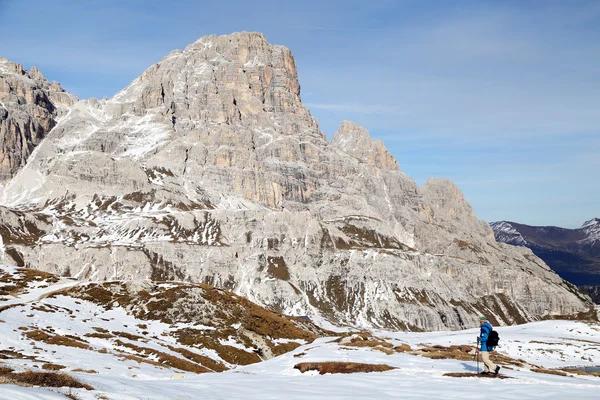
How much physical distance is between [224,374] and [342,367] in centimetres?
968

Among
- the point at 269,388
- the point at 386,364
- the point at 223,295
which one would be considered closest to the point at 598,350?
the point at 223,295

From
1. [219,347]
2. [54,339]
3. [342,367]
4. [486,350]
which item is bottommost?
[219,347]

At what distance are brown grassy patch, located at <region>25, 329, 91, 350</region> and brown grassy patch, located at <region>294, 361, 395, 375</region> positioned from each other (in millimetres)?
36327

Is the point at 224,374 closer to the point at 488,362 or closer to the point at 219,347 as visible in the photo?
the point at 488,362

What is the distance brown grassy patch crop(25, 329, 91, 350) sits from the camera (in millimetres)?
68550

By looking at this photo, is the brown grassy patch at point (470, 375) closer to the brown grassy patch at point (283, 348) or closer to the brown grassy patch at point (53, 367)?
the brown grassy patch at point (53, 367)

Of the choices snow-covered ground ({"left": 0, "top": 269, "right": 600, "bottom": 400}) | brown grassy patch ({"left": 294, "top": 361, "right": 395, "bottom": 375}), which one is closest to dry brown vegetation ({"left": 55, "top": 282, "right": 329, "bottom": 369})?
snow-covered ground ({"left": 0, "top": 269, "right": 600, "bottom": 400})

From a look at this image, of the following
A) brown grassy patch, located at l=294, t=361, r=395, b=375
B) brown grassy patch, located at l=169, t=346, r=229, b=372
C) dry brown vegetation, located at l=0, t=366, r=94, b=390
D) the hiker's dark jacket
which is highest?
the hiker's dark jacket

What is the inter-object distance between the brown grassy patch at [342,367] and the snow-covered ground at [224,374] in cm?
82

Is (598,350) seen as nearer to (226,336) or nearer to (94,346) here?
(226,336)

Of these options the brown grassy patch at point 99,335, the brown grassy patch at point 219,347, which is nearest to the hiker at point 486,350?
the brown grassy patch at point 219,347

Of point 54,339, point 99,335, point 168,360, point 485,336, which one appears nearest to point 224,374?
point 485,336

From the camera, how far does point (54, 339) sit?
69.4 m

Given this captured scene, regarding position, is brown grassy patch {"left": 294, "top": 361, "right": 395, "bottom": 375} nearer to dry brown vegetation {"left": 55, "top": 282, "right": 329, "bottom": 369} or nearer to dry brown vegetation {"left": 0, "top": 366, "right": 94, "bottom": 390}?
dry brown vegetation {"left": 0, "top": 366, "right": 94, "bottom": 390}
